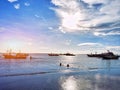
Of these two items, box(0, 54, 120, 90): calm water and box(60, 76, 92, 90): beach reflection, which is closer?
box(60, 76, 92, 90): beach reflection

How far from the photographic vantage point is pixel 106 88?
33.3 metres

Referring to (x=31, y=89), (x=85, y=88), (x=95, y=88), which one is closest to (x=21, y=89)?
(x=31, y=89)

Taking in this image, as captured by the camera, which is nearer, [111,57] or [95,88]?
[95,88]

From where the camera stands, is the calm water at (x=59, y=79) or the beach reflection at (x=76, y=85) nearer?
the beach reflection at (x=76, y=85)

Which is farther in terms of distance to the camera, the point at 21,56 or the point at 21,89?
the point at 21,56

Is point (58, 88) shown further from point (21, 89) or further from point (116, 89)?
point (116, 89)

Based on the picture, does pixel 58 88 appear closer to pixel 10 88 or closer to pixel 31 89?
pixel 31 89

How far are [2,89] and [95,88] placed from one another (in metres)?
18.5

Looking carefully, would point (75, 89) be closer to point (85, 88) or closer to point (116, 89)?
point (85, 88)

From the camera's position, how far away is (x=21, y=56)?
198 meters

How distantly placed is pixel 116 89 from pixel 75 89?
8.02m

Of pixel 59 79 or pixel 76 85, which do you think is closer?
pixel 76 85

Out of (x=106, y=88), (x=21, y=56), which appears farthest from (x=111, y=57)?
(x=106, y=88)

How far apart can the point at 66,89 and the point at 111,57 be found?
176068 millimetres
